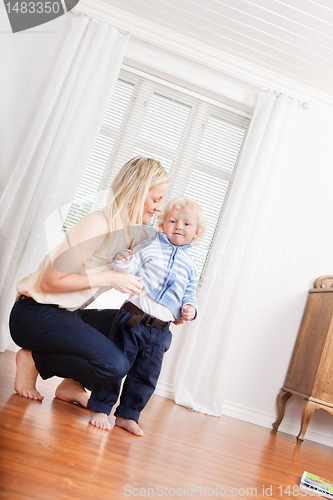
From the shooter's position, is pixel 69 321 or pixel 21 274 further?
pixel 21 274

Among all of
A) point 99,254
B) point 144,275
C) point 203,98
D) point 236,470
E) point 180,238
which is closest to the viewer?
point 236,470

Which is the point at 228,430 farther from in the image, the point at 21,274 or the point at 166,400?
the point at 21,274

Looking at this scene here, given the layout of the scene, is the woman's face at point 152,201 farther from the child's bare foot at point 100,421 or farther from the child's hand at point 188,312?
the child's bare foot at point 100,421

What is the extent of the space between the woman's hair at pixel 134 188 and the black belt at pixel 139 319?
0.96 feet

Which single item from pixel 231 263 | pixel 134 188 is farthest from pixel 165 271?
pixel 231 263

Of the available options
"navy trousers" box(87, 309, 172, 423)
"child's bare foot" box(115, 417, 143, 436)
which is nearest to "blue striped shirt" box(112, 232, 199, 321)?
"navy trousers" box(87, 309, 172, 423)

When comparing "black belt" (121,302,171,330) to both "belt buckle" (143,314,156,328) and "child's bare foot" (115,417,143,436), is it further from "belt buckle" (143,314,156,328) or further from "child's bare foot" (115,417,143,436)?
"child's bare foot" (115,417,143,436)

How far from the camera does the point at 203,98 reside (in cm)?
287

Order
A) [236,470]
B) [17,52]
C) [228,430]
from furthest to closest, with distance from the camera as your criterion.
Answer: [17,52], [228,430], [236,470]

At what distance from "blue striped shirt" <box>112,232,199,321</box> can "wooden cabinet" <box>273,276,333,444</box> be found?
1.17 metres

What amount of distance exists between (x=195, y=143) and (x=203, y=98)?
1.04ft

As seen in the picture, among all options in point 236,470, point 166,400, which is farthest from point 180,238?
point 166,400

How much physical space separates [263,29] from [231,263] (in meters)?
1.40

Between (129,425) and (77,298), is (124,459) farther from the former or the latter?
(77,298)
